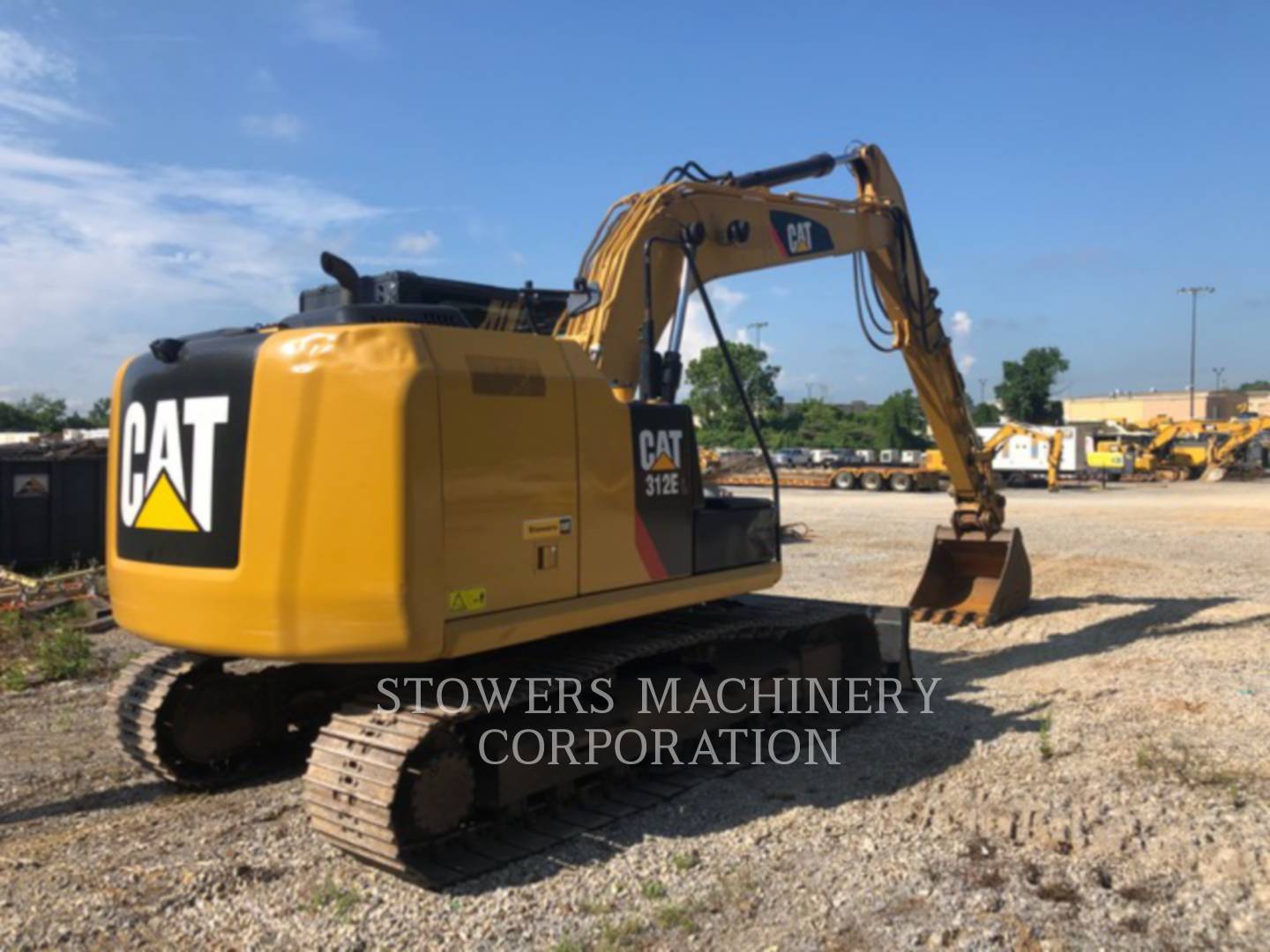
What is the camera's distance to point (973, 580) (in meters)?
11.7

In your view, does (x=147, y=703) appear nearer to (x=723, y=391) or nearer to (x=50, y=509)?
(x=50, y=509)

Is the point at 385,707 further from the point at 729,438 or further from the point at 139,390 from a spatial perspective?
the point at 729,438

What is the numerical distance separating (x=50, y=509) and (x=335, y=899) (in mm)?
11424

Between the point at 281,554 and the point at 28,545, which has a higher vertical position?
the point at 281,554

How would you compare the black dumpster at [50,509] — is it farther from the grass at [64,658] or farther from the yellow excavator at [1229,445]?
the yellow excavator at [1229,445]

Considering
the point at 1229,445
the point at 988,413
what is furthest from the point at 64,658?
the point at 988,413

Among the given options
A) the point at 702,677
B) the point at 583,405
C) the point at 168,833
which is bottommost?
the point at 168,833

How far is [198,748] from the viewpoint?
5.86 meters

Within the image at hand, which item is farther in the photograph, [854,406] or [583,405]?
[854,406]

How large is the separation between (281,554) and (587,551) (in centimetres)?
150

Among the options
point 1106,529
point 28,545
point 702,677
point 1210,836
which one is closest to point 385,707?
point 702,677

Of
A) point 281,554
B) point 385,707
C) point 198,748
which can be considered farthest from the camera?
point 198,748

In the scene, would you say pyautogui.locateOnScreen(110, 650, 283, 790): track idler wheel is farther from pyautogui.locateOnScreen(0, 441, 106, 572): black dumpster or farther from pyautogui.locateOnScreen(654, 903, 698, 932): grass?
pyautogui.locateOnScreen(0, 441, 106, 572): black dumpster

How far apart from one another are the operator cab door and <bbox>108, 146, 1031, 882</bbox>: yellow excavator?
12mm
